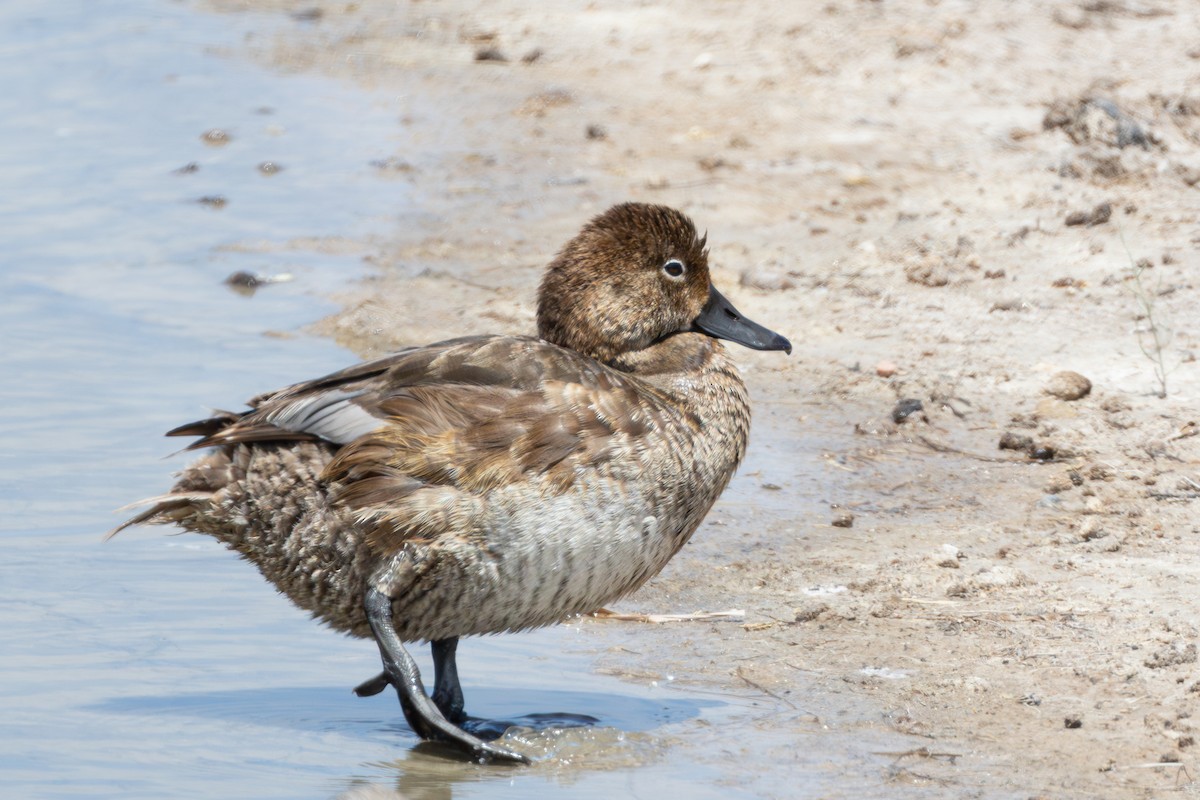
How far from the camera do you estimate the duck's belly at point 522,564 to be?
441 cm

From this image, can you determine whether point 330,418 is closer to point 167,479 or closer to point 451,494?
point 451,494

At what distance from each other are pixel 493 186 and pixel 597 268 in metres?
4.75

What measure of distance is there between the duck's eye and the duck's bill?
0.15 meters

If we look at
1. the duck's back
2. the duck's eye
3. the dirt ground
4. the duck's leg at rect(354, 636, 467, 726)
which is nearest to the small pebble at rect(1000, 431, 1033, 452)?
the dirt ground

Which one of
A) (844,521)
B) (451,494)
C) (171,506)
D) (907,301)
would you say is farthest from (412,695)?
(907,301)

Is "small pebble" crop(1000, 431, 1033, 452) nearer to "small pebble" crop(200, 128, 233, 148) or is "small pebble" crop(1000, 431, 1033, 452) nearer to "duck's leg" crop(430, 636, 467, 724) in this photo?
"duck's leg" crop(430, 636, 467, 724)

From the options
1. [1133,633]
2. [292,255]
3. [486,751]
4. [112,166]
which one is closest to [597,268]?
[486,751]

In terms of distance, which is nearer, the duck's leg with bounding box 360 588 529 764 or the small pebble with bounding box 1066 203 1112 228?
the duck's leg with bounding box 360 588 529 764

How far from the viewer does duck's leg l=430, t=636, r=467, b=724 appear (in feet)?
15.8

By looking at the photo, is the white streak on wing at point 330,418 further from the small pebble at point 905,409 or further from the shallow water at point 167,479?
the small pebble at point 905,409

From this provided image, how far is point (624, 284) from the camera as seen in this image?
517 cm

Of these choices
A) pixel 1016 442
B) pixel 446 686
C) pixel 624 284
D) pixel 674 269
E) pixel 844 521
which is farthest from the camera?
pixel 1016 442

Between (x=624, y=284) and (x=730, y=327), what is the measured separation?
44 centimetres

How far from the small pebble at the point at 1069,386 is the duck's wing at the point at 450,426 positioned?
2.50 metres
